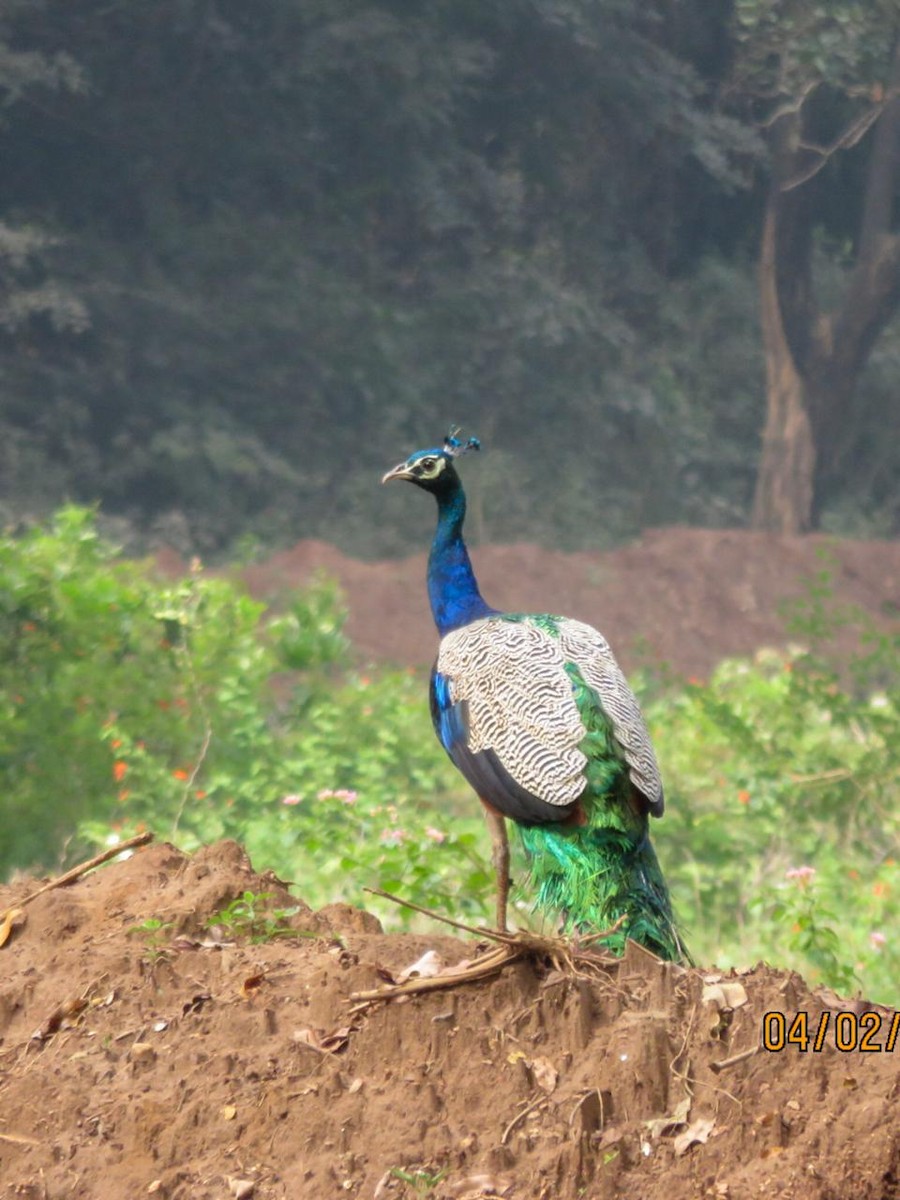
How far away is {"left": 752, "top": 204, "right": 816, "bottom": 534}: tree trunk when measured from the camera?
520 inches

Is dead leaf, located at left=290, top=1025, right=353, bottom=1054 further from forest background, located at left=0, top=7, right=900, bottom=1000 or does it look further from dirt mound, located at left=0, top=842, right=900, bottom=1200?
forest background, located at left=0, top=7, right=900, bottom=1000

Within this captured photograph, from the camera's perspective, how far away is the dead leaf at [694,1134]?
2.21 metres

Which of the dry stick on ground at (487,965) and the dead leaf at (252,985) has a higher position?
the dry stick on ground at (487,965)

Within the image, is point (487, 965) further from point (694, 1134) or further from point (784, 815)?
point (784, 815)

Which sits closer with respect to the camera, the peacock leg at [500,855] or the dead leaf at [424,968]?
the dead leaf at [424,968]

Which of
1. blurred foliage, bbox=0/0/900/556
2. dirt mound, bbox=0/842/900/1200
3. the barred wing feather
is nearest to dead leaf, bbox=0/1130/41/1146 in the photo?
dirt mound, bbox=0/842/900/1200

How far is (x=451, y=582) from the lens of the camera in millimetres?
4355

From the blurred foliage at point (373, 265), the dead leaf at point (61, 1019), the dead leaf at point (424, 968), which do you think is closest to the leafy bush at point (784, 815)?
the dead leaf at point (424, 968)

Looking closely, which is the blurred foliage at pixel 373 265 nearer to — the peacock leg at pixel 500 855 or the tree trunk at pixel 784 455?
the tree trunk at pixel 784 455

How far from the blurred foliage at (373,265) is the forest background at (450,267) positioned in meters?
0.02

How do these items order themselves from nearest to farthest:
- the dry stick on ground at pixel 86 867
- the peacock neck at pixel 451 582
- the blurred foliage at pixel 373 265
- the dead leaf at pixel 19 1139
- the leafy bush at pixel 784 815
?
the dead leaf at pixel 19 1139, the dry stick on ground at pixel 86 867, the peacock neck at pixel 451 582, the leafy bush at pixel 784 815, the blurred foliage at pixel 373 265

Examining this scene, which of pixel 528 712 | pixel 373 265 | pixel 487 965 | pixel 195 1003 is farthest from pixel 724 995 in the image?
pixel 373 265

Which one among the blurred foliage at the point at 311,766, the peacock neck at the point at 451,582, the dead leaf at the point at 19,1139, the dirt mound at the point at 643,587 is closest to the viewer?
the dead leaf at the point at 19,1139

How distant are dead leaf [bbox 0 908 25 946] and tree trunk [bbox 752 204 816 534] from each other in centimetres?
1059
